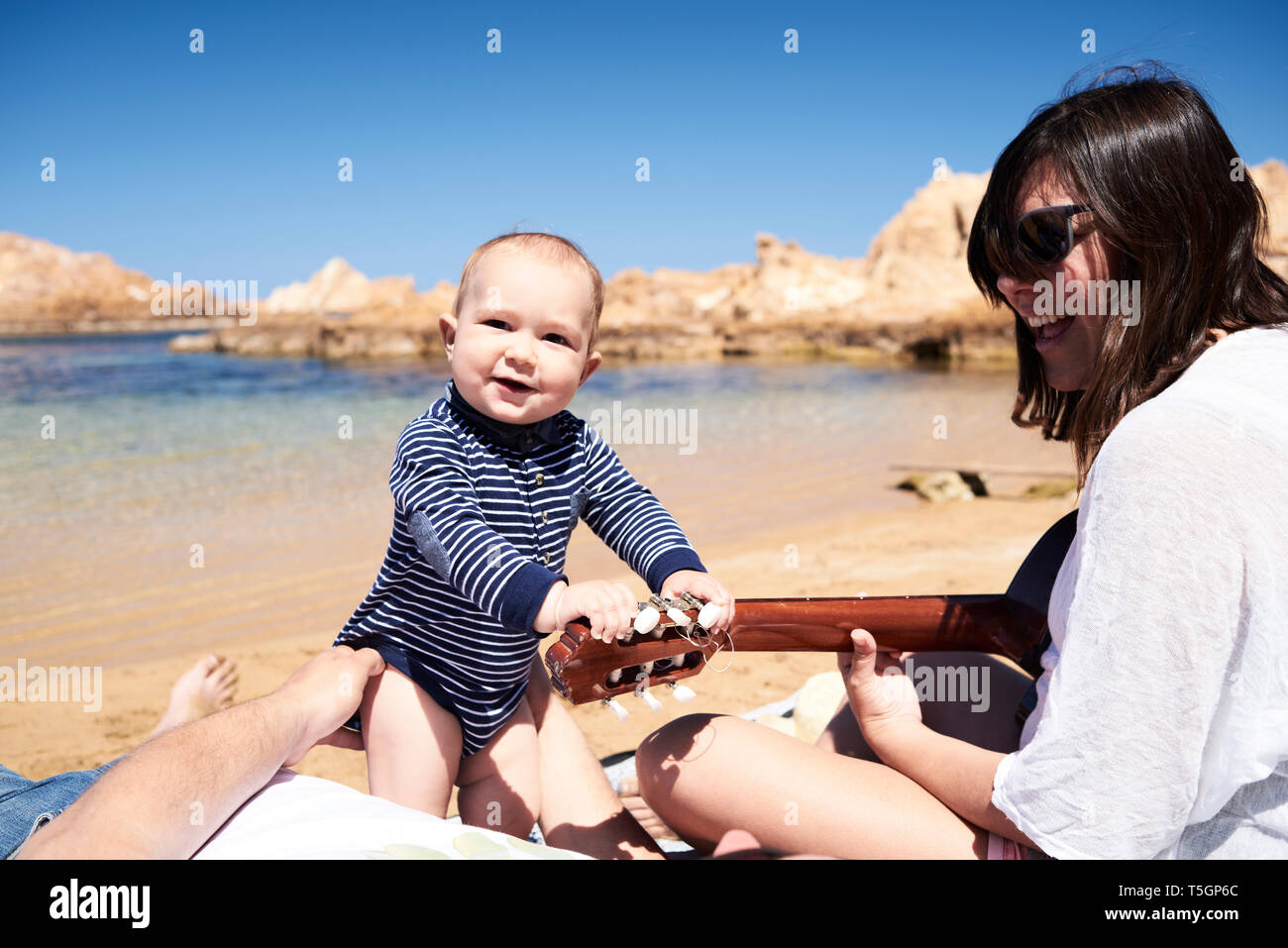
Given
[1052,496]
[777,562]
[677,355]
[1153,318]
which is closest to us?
[1153,318]

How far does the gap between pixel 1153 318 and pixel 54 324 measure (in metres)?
70.2

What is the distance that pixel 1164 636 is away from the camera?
→ 56.6 inches

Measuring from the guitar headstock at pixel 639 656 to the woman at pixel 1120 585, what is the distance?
234mm

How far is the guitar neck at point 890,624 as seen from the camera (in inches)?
88.8

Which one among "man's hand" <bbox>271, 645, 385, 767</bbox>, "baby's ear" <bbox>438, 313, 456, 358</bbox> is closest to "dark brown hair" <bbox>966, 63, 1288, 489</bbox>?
"baby's ear" <bbox>438, 313, 456, 358</bbox>

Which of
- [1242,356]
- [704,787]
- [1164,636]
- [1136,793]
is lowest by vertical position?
[704,787]

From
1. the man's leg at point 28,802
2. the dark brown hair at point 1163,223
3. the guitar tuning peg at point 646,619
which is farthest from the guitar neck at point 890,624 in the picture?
the man's leg at point 28,802

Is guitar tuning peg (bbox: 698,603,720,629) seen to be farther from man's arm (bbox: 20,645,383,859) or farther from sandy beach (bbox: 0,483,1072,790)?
sandy beach (bbox: 0,483,1072,790)

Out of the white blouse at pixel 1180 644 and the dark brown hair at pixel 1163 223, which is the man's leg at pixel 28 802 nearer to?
the white blouse at pixel 1180 644

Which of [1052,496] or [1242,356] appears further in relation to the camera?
[1052,496]

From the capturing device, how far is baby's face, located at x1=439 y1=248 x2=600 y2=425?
2.33 m
